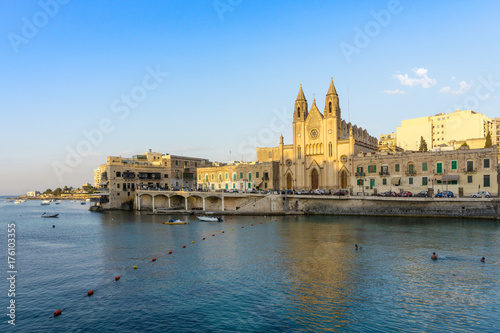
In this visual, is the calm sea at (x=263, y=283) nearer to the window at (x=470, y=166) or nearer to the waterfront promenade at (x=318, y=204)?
the waterfront promenade at (x=318, y=204)

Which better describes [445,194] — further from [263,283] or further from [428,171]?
[263,283]

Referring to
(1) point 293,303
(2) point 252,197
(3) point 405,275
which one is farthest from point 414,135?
(1) point 293,303

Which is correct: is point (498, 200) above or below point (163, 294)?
above

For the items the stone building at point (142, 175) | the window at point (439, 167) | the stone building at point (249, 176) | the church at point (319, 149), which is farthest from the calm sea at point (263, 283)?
the stone building at point (142, 175)

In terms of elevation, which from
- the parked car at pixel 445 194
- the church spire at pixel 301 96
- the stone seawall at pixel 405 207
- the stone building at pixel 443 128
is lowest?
the stone seawall at pixel 405 207

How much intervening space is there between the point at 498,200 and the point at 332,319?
53.1 m

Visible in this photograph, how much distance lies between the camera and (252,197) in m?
81.1

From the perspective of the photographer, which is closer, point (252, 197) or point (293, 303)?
point (293, 303)

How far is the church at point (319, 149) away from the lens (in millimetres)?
84938

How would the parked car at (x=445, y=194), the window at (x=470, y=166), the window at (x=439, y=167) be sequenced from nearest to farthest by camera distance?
the parked car at (x=445, y=194), the window at (x=470, y=166), the window at (x=439, y=167)

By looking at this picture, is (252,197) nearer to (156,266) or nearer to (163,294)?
(156,266)

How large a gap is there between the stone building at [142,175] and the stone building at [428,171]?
201ft

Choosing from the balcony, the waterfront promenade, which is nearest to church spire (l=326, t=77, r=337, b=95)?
the waterfront promenade

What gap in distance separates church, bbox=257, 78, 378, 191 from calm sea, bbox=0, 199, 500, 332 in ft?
122
